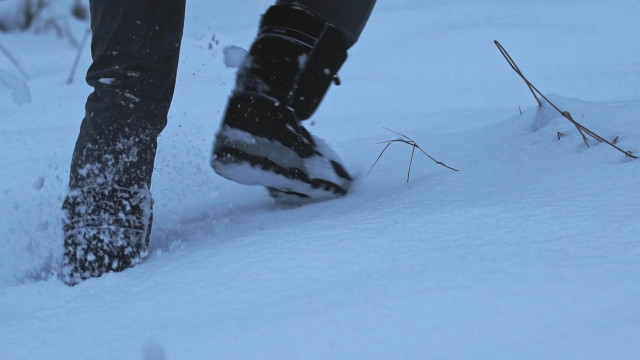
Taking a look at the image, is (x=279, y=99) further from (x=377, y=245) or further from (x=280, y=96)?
(x=377, y=245)

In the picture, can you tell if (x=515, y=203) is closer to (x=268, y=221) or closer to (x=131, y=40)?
(x=268, y=221)

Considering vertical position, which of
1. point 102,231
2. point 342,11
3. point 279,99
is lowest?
point 102,231

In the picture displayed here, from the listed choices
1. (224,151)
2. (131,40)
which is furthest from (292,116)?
(131,40)

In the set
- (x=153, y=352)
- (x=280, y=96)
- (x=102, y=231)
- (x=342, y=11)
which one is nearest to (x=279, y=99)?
(x=280, y=96)

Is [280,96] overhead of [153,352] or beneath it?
overhead

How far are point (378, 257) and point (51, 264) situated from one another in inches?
21.5

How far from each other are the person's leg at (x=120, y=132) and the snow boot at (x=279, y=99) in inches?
4.7

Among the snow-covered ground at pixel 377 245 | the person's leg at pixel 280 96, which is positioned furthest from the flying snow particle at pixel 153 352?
the person's leg at pixel 280 96

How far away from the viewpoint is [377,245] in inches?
33.0

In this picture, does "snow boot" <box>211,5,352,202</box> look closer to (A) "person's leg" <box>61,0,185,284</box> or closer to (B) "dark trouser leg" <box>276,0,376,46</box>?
(B) "dark trouser leg" <box>276,0,376,46</box>

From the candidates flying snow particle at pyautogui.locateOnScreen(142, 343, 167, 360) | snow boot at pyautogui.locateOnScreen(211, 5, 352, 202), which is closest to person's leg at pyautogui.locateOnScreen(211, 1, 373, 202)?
snow boot at pyautogui.locateOnScreen(211, 5, 352, 202)

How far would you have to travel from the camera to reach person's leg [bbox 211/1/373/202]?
1.08m

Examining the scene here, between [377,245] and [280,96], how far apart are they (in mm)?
375

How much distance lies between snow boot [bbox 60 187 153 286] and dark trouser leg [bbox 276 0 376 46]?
41 centimetres
